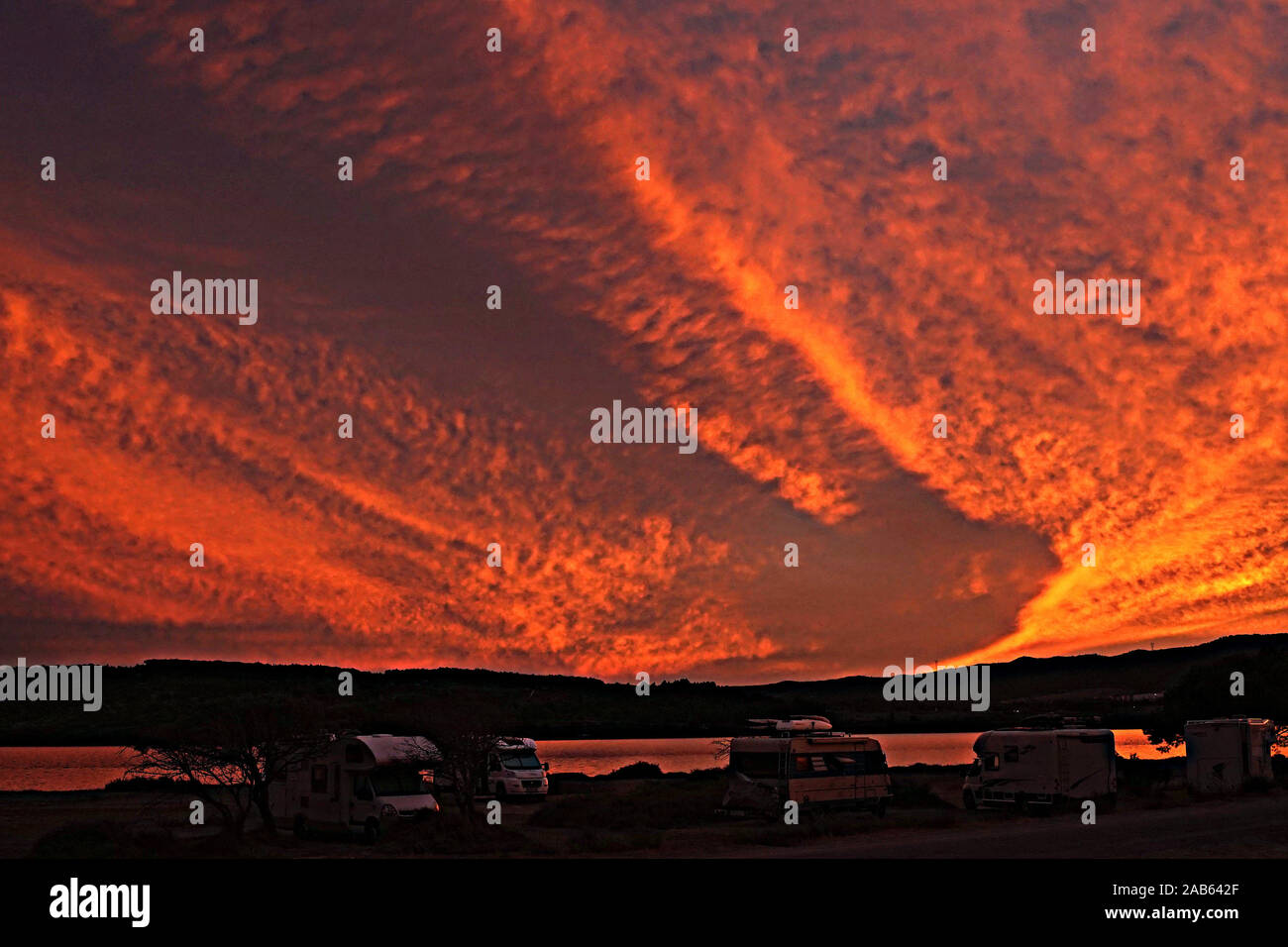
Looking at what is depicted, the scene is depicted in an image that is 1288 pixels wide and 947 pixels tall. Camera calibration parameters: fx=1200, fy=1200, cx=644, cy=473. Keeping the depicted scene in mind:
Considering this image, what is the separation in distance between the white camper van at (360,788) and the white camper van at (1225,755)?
3337 cm

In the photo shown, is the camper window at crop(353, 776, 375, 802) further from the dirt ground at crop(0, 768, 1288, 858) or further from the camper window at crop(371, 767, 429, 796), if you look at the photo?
the dirt ground at crop(0, 768, 1288, 858)

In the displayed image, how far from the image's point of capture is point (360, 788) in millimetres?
32875

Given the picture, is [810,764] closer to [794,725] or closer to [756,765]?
[756,765]

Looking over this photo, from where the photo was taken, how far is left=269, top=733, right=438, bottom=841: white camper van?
3262 centimetres

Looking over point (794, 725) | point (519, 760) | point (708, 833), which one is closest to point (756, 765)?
point (708, 833)

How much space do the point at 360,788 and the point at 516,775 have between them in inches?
619

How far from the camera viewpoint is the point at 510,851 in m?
30.3

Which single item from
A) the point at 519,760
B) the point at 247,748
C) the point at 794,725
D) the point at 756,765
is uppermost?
the point at 247,748

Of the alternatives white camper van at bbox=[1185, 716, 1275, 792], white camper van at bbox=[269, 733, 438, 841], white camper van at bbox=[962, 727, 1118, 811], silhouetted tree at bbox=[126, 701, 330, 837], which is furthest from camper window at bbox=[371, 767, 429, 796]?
white camper van at bbox=[1185, 716, 1275, 792]

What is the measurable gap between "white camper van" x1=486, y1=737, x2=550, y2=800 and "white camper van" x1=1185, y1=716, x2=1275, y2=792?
88.6 feet
